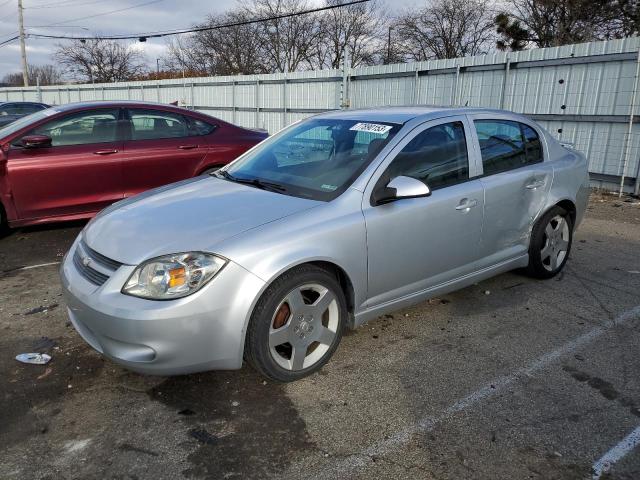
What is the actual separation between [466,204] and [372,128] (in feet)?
2.81

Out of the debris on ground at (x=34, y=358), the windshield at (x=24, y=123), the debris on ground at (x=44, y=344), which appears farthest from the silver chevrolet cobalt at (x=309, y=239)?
the windshield at (x=24, y=123)

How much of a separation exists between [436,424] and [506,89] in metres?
9.47

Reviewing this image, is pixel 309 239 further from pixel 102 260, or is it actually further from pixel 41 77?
pixel 41 77

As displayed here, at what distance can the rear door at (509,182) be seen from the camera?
13.1 feet

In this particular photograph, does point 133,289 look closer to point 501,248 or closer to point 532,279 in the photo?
point 501,248

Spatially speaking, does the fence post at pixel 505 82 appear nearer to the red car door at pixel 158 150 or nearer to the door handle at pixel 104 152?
the red car door at pixel 158 150

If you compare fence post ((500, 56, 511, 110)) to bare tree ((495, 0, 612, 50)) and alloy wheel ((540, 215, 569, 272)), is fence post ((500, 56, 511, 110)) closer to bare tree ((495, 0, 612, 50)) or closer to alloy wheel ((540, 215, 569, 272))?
alloy wheel ((540, 215, 569, 272))

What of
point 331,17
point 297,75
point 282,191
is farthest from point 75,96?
point 282,191

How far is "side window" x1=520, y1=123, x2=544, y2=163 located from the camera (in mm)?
4457

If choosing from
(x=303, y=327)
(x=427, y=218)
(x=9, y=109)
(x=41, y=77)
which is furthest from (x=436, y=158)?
(x=41, y=77)

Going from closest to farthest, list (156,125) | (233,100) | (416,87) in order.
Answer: (156,125), (416,87), (233,100)

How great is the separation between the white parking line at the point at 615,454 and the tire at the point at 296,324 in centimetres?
149

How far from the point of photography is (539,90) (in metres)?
10.2

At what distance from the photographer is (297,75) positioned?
50.4ft
